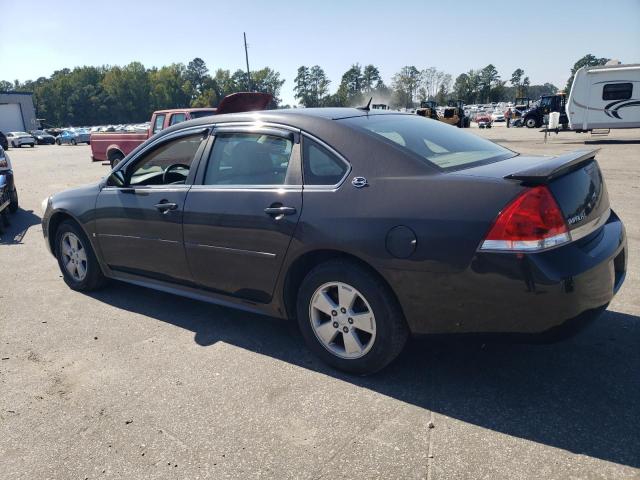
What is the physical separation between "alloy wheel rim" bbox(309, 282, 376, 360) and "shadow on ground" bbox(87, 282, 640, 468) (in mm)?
201

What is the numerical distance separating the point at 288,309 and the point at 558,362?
1751mm

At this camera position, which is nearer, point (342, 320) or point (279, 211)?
point (342, 320)

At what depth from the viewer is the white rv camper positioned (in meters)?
22.1

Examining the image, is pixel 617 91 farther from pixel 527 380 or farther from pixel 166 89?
pixel 166 89

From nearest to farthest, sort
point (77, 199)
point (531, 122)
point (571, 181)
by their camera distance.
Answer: point (571, 181) < point (77, 199) < point (531, 122)

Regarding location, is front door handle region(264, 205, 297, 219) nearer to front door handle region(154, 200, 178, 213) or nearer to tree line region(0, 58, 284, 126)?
front door handle region(154, 200, 178, 213)

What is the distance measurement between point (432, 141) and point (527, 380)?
1624 millimetres

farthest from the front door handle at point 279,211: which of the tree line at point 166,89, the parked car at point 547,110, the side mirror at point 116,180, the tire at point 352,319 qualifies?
the tree line at point 166,89

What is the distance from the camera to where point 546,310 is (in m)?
2.50

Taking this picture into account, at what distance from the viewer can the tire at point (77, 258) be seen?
15.8ft

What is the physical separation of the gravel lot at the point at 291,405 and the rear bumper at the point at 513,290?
8.5 inches

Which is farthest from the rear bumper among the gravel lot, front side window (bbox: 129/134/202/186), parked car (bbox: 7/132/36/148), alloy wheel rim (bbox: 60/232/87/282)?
parked car (bbox: 7/132/36/148)

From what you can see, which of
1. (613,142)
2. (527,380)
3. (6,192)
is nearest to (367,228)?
(527,380)

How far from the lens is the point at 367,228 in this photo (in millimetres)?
2852
